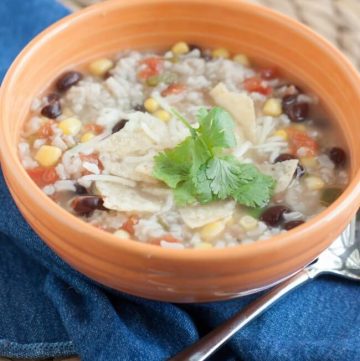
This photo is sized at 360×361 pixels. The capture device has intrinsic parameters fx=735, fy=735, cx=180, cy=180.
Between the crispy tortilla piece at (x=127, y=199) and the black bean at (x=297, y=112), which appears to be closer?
the crispy tortilla piece at (x=127, y=199)

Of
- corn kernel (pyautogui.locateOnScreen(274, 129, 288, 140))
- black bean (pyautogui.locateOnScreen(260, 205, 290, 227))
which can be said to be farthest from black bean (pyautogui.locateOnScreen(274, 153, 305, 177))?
black bean (pyautogui.locateOnScreen(260, 205, 290, 227))

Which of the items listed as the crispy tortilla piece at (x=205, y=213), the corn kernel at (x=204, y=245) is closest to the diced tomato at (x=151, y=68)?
the crispy tortilla piece at (x=205, y=213)

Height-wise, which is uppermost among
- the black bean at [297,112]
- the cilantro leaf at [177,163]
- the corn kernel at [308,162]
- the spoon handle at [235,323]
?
the cilantro leaf at [177,163]

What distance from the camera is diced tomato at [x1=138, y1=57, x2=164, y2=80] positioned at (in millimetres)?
2939

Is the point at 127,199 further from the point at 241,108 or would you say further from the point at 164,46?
the point at 164,46

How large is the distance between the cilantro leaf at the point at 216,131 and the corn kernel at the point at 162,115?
12.0 inches

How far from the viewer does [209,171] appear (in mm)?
2355

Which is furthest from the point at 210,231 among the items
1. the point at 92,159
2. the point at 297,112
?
the point at 297,112

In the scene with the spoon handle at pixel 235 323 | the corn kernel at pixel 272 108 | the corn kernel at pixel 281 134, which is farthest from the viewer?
the corn kernel at pixel 272 108

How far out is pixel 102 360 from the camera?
2.25 metres

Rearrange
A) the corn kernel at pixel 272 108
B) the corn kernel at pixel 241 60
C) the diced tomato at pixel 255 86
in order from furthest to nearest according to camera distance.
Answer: the corn kernel at pixel 241 60 < the diced tomato at pixel 255 86 < the corn kernel at pixel 272 108

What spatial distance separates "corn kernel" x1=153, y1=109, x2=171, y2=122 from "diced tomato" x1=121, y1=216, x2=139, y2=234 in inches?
20.6

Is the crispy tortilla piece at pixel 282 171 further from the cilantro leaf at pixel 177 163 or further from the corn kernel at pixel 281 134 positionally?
the cilantro leaf at pixel 177 163

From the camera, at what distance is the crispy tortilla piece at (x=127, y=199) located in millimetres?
2332
